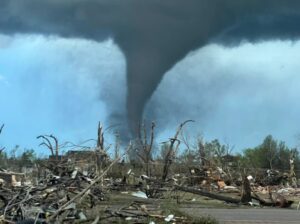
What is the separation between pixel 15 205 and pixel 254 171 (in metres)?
38.1

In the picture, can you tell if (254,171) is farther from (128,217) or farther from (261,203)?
(128,217)

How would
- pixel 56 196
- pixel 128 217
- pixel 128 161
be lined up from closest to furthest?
pixel 128 217, pixel 56 196, pixel 128 161

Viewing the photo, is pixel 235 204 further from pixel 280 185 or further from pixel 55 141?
pixel 280 185

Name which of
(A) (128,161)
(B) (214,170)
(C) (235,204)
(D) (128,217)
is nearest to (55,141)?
(C) (235,204)

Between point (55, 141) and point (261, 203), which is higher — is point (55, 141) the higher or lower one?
the higher one

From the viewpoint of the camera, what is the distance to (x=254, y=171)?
4750 centimetres

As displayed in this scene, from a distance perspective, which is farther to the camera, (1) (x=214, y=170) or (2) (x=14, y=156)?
(2) (x=14, y=156)

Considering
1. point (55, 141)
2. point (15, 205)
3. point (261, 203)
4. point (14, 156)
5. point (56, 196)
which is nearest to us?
point (15, 205)

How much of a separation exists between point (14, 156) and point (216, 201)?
29.4m

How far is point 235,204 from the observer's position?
24.6m

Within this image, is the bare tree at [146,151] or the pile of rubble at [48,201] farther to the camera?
the bare tree at [146,151]

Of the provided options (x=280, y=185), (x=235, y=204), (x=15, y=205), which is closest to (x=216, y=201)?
(x=235, y=204)

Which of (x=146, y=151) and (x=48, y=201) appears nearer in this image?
(x=48, y=201)

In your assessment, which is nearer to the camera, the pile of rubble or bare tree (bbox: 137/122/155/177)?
the pile of rubble
